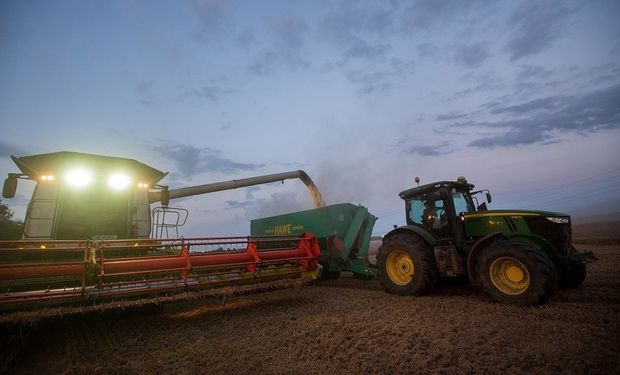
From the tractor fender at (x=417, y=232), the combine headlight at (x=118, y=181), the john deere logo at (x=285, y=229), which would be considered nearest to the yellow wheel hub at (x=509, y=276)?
the tractor fender at (x=417, y=232)

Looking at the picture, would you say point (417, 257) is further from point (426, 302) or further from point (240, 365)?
point (240, 365)

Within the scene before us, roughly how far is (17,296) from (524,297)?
661 centimetres

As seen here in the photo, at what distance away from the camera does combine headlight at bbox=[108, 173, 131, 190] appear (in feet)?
20.8

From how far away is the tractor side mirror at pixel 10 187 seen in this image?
537 cm

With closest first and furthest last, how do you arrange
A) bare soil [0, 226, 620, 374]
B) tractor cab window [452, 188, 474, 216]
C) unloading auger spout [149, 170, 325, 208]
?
bare soil [0, 226, 620, 374] → tractor cab window [452, 188, 474, 216] → unloading auger spout [149, 170, 325, 208]

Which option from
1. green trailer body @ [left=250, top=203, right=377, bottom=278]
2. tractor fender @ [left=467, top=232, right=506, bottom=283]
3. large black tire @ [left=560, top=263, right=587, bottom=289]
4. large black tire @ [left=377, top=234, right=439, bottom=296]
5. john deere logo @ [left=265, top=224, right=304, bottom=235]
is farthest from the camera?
john deere logo @ [left=265, top=224, right=304, bottom=235]

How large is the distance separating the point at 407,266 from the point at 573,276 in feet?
9.27

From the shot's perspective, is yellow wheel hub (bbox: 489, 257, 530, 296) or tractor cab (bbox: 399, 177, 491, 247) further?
tractor cab (bbox: 399, 177, 491, 247)

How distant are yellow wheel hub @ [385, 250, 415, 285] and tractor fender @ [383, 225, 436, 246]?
46 centimetres

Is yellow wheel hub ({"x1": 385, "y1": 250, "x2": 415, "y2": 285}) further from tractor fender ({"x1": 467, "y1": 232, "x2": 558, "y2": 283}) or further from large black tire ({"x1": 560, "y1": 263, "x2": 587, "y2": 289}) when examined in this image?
large black tire ({"x1": 560, "y1": 263, "x2": 587, "y2": 289})

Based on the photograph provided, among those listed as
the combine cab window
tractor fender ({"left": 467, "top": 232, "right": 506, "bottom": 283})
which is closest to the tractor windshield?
tractor fender ({"left": 467, "top": 232, "right": 506, "bottom": 283})

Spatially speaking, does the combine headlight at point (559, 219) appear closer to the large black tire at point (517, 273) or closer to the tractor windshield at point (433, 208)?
the large black tire at point (517, 273)

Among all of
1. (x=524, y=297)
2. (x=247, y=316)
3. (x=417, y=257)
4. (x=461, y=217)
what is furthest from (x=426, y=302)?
(x=247, y=316)

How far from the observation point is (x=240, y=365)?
10.1ft
